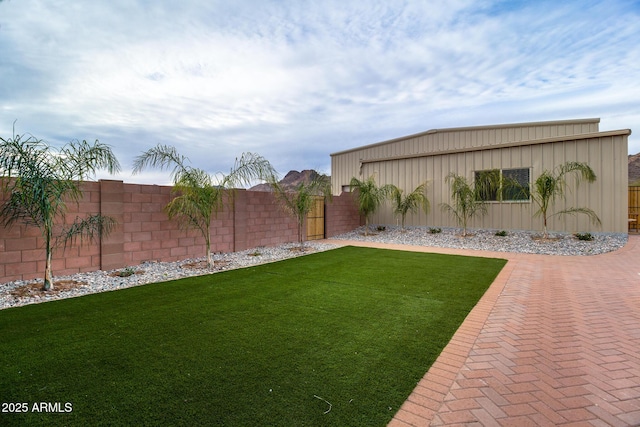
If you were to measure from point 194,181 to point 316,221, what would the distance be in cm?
598

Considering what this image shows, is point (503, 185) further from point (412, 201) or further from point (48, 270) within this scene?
point (48, 270)

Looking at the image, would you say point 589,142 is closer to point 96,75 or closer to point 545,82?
point 545,82

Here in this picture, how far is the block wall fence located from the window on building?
783 cm

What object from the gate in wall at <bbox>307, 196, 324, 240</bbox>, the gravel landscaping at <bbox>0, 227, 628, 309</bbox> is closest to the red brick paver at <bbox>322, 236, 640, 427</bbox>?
the gravel landscaping at <bbox>0, 227, 628, 309</bbox>

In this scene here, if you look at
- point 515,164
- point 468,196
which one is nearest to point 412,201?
point 468,196

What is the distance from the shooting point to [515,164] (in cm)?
1123

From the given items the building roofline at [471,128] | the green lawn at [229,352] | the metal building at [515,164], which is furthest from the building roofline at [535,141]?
the green lawn at [229,352]

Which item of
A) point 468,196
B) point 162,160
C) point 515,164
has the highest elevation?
point 515,164

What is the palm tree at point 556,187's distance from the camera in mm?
9664

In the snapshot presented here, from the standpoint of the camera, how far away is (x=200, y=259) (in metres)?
7.50

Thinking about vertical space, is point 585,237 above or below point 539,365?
above

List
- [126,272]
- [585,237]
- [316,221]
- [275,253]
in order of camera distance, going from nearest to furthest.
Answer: [126,272] → [275,253] → [585,237] → [316,221]

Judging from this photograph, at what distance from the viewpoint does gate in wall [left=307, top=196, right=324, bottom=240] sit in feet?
38.0

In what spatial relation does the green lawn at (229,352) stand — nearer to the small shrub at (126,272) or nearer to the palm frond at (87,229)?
the small shrub at (126,272)
